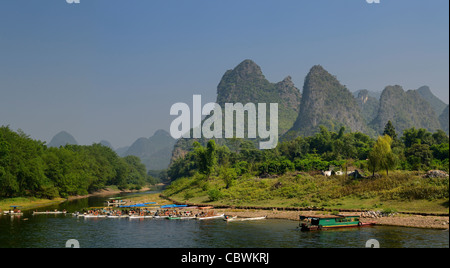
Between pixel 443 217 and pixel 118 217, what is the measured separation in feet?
158

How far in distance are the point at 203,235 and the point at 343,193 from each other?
31046 mm

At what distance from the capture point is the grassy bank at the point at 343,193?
5381 cm

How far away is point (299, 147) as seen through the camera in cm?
14988

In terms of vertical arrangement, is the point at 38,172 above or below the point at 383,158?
below

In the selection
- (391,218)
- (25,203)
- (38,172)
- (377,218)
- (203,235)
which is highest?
(38,172)

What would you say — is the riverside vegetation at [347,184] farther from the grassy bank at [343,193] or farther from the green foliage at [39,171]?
the green foliage at [39,171]

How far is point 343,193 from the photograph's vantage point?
64.7m

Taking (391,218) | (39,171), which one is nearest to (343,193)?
(391,218)

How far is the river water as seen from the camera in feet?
124

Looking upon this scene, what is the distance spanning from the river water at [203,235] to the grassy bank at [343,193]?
11294 millimetres

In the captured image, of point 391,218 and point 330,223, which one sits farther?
point 391,218

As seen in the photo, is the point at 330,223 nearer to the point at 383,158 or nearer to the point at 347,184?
the point at 347,184
